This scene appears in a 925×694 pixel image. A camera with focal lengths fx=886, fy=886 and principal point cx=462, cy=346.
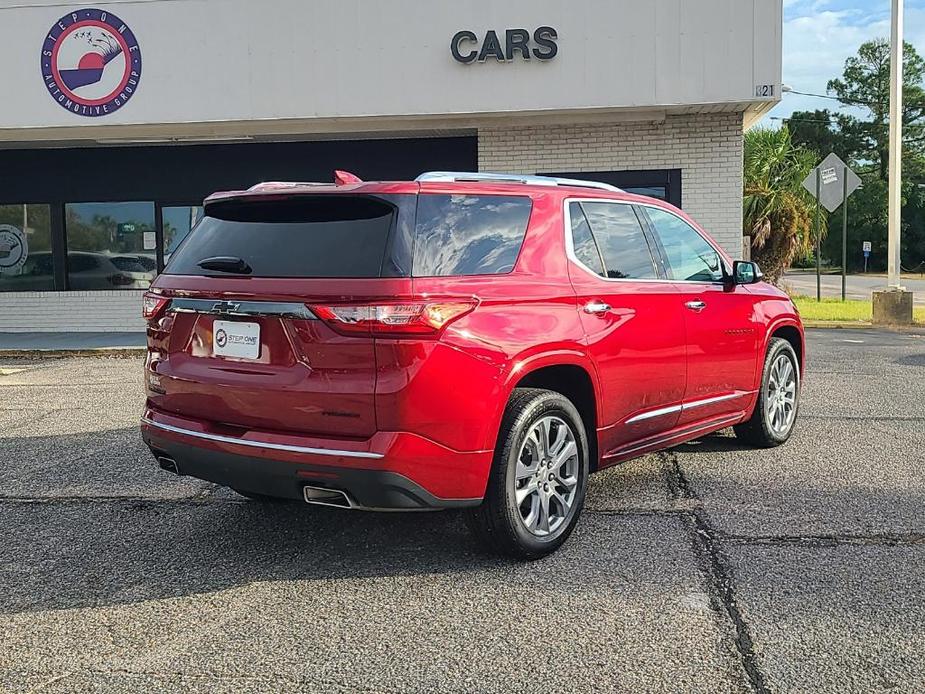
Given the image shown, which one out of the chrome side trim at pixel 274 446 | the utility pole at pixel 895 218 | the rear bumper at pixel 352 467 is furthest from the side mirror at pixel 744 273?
the utility pole at pixel 895 218

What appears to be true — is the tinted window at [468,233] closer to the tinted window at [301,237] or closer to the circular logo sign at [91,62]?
the tinted window at [301,237]

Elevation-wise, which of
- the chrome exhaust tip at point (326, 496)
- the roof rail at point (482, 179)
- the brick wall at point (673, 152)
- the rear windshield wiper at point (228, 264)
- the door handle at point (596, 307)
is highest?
the brick wall at point (673, 152)

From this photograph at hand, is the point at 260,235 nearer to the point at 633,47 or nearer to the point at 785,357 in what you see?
the point at 785,357

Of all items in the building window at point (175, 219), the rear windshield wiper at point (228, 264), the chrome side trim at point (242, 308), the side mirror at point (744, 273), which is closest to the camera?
the chrome side trim at point (242, 308)

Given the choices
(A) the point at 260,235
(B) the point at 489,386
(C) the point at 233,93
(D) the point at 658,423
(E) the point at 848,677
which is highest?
(C) the point at 233,93

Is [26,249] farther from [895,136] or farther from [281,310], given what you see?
[895,136]

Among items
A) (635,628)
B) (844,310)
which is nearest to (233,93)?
(635,628)

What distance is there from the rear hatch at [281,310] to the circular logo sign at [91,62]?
9.96 m

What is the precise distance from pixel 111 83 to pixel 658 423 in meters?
10.9

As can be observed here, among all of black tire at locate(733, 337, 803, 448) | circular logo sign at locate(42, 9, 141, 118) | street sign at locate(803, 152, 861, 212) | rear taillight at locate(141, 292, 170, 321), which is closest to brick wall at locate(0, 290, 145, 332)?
circular logo sign at locate(42, 9, 141, 118)

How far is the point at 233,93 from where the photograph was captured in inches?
499

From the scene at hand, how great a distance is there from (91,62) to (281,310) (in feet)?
36.3

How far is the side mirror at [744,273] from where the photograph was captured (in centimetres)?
561

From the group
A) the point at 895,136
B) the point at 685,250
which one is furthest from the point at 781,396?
the point at 895,136
